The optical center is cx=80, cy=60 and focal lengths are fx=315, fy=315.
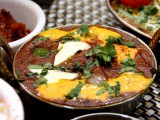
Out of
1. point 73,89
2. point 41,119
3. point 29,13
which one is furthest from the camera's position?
point 29,13

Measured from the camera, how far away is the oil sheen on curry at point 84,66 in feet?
2.70

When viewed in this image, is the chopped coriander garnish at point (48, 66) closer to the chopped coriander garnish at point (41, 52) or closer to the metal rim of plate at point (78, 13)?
the chopped coriander garnish at point (41, 52)

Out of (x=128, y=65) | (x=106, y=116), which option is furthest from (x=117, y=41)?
(x=106, y=116)

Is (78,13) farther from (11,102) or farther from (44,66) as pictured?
(11,102)

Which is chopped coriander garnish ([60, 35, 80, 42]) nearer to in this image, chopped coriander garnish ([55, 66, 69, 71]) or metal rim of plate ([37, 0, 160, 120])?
chopped coriander garnish ([55, 66, 69, 71])

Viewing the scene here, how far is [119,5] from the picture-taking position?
1422mm

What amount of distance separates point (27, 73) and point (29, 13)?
431mm

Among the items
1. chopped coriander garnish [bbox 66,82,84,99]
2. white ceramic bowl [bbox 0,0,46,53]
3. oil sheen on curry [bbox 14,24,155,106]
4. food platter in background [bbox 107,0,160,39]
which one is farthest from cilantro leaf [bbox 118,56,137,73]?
white ceramic bowl [bbox 0,0,46,53]

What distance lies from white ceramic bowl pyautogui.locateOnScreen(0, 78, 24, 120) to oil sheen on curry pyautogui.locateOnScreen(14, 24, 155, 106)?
53mm

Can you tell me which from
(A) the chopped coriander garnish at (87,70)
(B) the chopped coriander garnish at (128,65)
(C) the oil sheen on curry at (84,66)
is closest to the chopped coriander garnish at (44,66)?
(C) the oil sheen on curry at (84,66)

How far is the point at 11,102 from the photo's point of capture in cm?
79

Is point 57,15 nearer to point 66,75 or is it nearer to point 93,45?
point 93,45

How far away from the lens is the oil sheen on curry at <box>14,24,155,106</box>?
→ 0.82 m

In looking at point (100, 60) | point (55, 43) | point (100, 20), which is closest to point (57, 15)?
point (100, 20)
